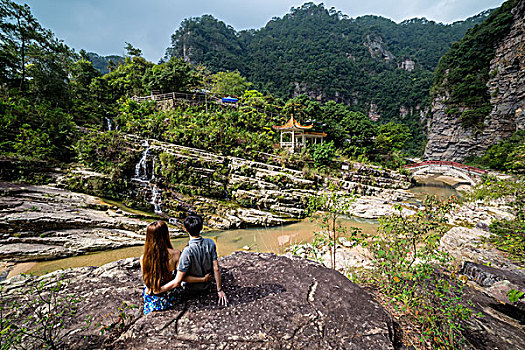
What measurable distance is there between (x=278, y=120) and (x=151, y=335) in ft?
58.5

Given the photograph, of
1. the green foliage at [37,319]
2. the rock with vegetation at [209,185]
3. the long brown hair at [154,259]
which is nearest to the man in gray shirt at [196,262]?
the long brown hair at [154,259]

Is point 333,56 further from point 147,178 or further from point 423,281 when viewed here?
point 423,281

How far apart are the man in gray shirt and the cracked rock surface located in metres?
0.14

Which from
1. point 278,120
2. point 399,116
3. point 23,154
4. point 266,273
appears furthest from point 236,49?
point 266,273

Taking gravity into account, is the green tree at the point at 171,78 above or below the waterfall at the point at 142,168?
above

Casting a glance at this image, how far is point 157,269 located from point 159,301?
0.36 meters

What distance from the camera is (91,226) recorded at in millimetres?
6676

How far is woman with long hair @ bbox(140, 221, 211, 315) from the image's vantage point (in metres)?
1.96

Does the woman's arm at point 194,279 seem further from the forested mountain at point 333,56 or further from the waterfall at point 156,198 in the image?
the forested mountain at point 333,56

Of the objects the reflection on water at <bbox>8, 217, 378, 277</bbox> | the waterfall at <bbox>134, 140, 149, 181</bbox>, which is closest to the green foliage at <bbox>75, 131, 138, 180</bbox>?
the waterfall at <bbox>134, 140, 149, 181</bbox>

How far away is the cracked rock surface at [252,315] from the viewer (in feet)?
5.73

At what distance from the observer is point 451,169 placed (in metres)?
18.2

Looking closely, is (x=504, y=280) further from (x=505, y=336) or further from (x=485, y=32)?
(x=485, y=32)

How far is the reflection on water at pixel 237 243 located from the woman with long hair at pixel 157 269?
4.16 meters
